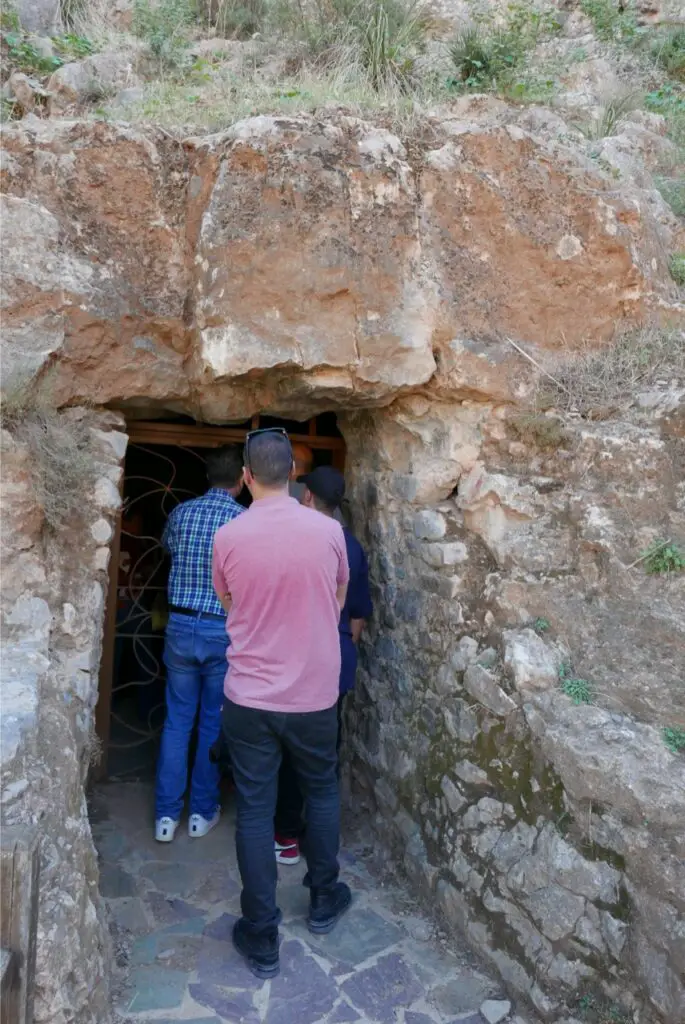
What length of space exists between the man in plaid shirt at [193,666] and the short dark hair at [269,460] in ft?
3.37

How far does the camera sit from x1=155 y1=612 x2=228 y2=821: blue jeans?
370 cm

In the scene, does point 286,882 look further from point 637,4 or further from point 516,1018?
point 637,4

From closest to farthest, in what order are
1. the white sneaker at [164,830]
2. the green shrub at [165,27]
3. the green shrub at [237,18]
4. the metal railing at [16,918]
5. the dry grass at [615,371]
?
the metal railing at [16,918], the dry grass at [615,371], the white sneaker at [164,830], the green shrub at [165,27], the green shrub at [237,18]

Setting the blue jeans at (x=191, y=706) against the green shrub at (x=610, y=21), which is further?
the green shrub at (x=610, y=21)

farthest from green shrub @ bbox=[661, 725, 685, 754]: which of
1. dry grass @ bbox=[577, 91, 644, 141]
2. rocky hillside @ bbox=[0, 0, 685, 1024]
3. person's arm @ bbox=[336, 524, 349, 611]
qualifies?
dry grass @ bbox=[577, 91, 644, 141]

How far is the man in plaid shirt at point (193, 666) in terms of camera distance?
146 inches

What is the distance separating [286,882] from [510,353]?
247cm

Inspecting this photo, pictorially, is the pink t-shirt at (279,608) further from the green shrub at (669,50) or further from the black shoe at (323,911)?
the green shrub at (669,50)

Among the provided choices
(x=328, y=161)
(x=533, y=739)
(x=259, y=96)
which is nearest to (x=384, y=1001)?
(x=533, y=739)

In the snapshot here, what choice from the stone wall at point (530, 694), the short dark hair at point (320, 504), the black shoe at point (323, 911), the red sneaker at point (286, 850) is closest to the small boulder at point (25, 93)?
the stone wall at point (530, 694)

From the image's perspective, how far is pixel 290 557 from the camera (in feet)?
8.75

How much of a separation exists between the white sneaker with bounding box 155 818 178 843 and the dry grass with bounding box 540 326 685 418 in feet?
8.36

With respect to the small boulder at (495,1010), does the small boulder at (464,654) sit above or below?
above

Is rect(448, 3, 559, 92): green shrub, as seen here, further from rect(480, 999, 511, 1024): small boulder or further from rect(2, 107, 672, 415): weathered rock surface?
rect(480, 999, 511, 1024): small boulder
